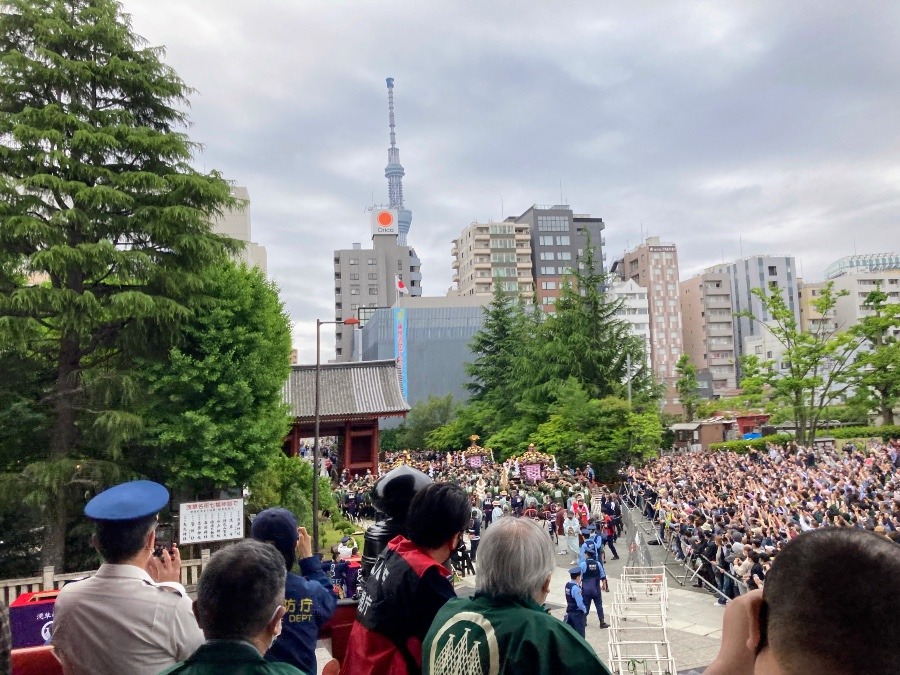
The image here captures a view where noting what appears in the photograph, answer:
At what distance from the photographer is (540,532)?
213 centimetres

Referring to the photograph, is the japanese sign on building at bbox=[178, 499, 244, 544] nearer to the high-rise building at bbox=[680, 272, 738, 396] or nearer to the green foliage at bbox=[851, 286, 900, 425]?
the green foliage at bbox=[851, 286, 900, 425]

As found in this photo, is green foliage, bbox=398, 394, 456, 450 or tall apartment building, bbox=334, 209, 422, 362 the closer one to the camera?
green foliage, bbox=398, 394, 456, 450

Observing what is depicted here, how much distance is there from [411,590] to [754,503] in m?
15.6

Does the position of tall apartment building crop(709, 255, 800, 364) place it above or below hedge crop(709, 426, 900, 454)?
above

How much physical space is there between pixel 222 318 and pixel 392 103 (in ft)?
484

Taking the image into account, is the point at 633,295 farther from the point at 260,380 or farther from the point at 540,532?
the point at 540,532

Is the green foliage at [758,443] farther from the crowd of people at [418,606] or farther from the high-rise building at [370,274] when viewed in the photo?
the high-rise building at [370,274]

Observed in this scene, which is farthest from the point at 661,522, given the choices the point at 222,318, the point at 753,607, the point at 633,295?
the point at 633,295

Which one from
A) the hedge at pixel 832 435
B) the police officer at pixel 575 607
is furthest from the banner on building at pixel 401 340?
the police officer at pixel 575 607

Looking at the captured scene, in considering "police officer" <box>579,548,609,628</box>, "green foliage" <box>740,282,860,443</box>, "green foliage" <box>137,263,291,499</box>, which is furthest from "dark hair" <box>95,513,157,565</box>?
"green foliage" <box>740,282,860,443</box>

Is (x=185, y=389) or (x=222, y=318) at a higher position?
(x=222, y=318)

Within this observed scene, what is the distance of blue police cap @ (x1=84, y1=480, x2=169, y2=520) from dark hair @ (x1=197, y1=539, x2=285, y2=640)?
68cm

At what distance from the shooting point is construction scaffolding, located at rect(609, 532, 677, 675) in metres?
7.27

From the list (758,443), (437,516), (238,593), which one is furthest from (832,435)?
(238,593)
